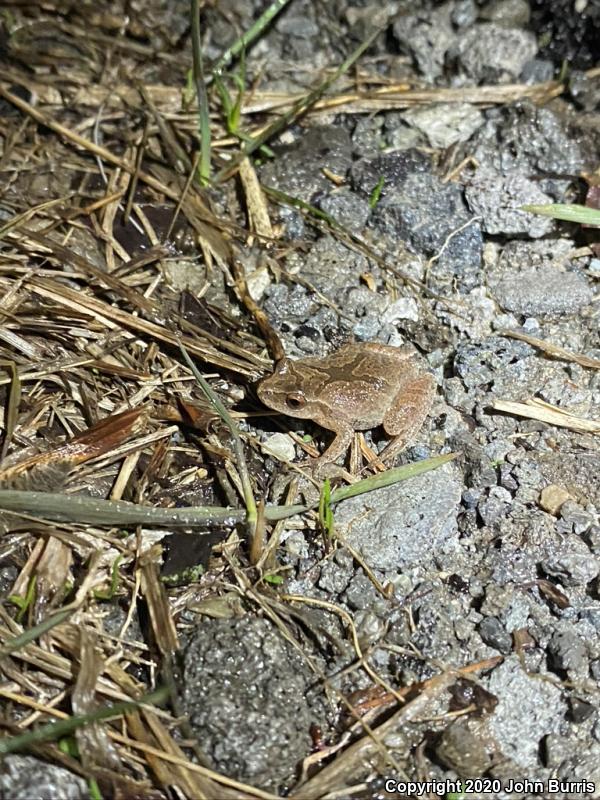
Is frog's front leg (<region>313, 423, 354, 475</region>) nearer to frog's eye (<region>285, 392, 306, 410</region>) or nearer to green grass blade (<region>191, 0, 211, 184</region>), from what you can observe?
frog's eye (<region>285, 392, 306, 410</region>)

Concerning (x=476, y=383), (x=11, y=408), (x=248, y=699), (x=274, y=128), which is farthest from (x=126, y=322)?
(x=248, y=699)

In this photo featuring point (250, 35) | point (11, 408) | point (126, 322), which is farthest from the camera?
point (250, 35)

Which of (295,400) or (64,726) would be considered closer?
(64,726)

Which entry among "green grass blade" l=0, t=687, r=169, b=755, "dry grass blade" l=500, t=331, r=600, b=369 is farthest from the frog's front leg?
"green grass blade" l=0, t=687, r=169, b=755

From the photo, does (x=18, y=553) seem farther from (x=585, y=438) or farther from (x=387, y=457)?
(x=585, y=438)

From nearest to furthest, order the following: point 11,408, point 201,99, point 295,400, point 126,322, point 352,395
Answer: point 11,408
point 295,400
point 352,395
point 126,322
point 201,99

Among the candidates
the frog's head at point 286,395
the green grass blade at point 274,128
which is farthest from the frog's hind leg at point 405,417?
the green grass blade at point 274,128

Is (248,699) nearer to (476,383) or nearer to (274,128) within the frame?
(476,383)

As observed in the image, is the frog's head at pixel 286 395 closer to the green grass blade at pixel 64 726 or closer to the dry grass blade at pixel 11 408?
the dry grass blade at pixel 11 408
